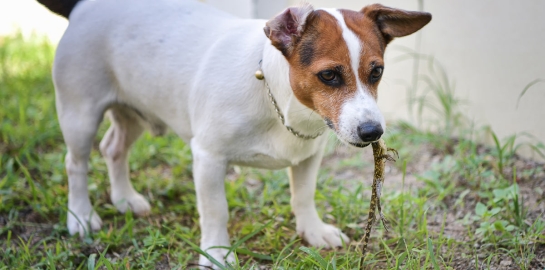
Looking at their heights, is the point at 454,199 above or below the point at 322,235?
above

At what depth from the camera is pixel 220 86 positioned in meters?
3.05

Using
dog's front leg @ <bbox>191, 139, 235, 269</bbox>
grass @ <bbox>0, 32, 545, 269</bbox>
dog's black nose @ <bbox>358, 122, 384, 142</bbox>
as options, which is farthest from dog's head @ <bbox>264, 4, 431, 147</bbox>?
dog's front leg @ <bbox>191, 139, 235, 269</bbox>

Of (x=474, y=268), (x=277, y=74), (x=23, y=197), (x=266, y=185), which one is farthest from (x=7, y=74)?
(x=474, y=268)

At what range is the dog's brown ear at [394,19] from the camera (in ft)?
9.11

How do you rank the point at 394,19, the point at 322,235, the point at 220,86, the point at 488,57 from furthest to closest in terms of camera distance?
the point at 488,57 → the point at 322,235 → the point at 220,86 → the point at 394,19

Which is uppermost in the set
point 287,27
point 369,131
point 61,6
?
point 287,27

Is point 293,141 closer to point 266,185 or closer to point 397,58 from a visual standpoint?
point 266,185

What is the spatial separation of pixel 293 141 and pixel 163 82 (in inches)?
34.5

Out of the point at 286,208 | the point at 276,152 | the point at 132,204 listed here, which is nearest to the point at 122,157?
the point at 132,204

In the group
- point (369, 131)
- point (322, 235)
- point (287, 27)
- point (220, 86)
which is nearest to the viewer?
point (369, 131)

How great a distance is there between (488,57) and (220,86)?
7.36 feet

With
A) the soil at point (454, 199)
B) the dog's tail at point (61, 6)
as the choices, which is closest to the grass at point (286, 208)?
the soil at point (454, 199)

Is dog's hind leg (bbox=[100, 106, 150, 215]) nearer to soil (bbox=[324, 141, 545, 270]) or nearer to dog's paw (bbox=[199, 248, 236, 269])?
dog's paw (bbox=[199, 248, 236, 269])

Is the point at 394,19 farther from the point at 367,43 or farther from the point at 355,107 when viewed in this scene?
the point at 355,107
